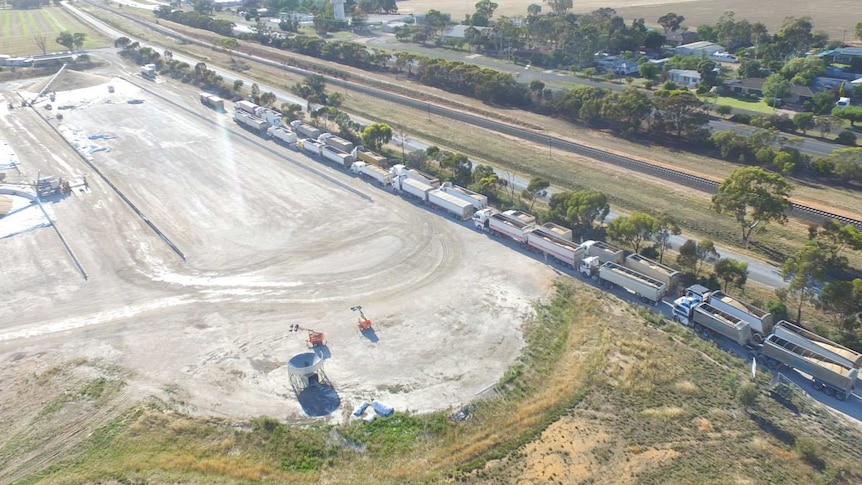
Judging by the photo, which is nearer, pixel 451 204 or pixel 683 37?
pixel 451 204

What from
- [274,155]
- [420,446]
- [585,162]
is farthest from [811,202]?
[274,155]

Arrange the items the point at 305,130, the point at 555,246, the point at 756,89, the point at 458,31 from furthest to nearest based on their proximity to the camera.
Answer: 1. the point at 458,31
2. the point at 756,89
3. the point at 305,130
4. the point at 555,246

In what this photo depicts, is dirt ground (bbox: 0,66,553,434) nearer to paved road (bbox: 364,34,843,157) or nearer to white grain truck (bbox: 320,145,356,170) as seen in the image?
white grain truck (bbox: 320,145,356,170)

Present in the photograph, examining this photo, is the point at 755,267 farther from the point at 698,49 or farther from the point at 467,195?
the point at 698,49

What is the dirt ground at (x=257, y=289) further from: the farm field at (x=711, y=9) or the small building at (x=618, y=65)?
the farm field at (x=711, y=9)

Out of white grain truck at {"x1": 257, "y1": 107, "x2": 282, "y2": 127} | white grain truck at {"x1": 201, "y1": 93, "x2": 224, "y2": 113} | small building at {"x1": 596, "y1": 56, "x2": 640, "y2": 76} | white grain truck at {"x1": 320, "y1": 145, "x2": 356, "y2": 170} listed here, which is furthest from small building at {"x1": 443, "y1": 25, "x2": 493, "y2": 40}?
white grain truck at {"x1": 320, "y1": 145, "x2": 356, "y2": 170}

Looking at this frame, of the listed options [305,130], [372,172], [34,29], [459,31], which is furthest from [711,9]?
[34,29]

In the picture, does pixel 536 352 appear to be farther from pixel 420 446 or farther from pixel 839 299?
pixel 839 299
